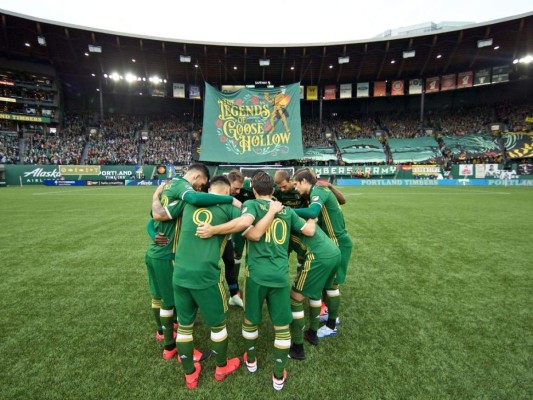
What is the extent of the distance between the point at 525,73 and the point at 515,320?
4931 centimetres

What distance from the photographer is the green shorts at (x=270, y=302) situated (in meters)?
2.70

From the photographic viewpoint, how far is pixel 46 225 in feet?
32.2

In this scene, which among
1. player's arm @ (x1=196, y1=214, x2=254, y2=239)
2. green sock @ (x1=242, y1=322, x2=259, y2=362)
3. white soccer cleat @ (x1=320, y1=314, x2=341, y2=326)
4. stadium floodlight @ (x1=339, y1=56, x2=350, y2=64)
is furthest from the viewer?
stadium floodlight @ (x1=339, y1=56, x2=350, y2=64)

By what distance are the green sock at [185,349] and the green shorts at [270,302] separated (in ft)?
1.96

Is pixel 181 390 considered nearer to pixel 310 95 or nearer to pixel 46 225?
pixel 46 225

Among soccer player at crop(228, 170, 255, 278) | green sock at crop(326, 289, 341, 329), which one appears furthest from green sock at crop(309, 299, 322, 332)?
soccer player at crop(228, 170, 255, 278)

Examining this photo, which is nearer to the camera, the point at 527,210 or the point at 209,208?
the point at 209,208

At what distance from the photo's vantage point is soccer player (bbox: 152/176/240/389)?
2.61m

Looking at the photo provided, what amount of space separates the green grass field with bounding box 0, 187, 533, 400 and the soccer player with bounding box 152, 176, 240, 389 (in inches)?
9.8

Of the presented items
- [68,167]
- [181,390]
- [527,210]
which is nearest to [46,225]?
[181,390]

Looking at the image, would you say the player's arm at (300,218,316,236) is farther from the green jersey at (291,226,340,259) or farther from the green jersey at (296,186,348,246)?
the green jersey at (296,186,348,246)

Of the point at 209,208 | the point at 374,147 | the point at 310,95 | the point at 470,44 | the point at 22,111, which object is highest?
the point at 470,44

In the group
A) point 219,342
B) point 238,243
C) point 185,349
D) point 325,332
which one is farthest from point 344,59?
point 185,349

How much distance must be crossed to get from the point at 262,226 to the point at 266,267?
1.35 ft
